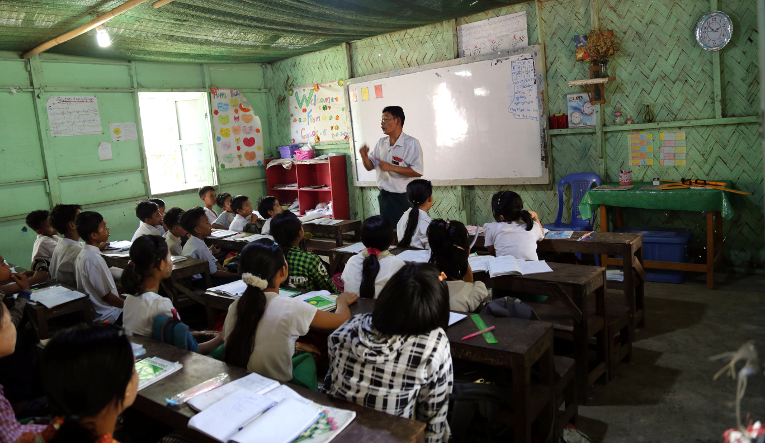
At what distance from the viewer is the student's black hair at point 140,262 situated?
93.0 inches

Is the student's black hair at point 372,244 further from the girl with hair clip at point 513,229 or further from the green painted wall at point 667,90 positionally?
the green painted wall at point 667,90

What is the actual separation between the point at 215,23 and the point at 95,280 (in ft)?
8.53

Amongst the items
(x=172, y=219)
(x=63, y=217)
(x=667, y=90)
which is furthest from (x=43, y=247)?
(x=667, y=90)

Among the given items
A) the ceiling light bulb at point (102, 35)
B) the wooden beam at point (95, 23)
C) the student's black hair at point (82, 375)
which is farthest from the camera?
the ceiling light bulb at point (102, 35)

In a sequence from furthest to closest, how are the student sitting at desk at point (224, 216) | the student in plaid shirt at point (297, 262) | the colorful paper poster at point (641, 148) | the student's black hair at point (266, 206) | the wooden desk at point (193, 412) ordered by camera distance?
the student sitting at desk at point (224, 216)
the student's black hair at point (266, 206)
the colorful paper poster at point (641, 148)
the student in plaid shirt at point (297, 262)
the wooden desk at point (193, 412)

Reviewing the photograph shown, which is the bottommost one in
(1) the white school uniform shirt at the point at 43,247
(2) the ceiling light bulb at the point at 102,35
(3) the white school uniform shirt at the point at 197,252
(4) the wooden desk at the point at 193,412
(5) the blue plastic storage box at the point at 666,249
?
(5) the blue plastic storage box at the point at 666,249

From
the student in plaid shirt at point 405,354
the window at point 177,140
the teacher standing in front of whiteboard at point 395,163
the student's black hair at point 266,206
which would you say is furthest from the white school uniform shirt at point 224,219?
the student in plaid shirt at point 405,354

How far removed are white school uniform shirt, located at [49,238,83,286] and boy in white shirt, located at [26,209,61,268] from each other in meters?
0.55

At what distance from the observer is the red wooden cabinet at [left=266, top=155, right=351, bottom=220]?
736 cm

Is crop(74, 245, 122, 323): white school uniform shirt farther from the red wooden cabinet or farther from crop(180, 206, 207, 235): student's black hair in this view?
the red wooden cabinet

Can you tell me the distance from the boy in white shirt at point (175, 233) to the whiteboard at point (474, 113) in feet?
10.0

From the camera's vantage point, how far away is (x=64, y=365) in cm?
122

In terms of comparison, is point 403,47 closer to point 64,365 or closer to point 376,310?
point 376,310

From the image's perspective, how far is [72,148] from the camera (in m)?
6.34
